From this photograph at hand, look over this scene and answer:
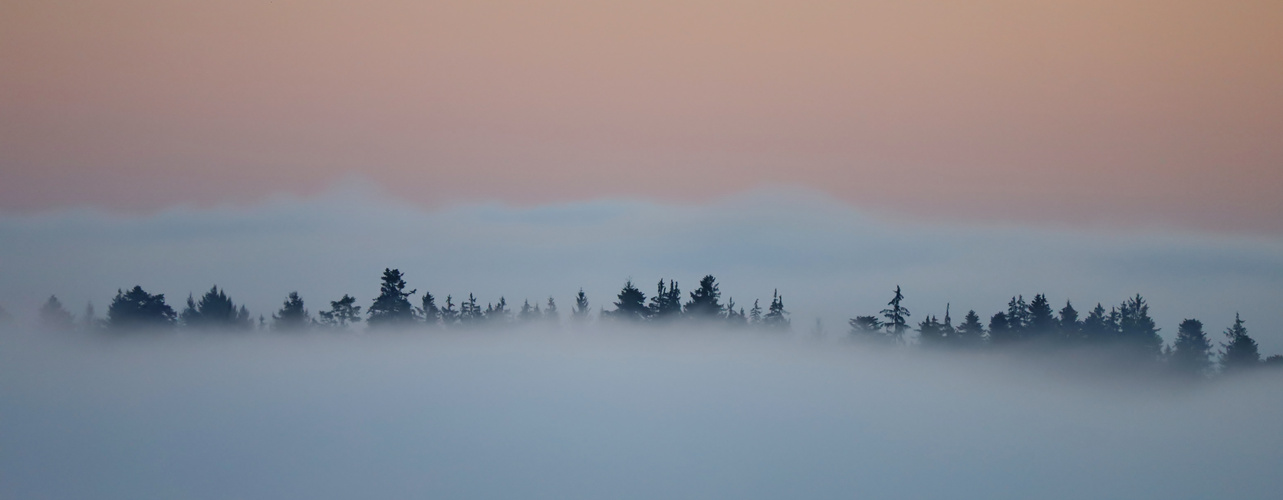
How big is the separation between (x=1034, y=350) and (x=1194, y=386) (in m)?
12.9

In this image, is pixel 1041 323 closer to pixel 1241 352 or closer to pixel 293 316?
pixel 1241 352

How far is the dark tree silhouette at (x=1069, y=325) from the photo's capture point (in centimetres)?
9894

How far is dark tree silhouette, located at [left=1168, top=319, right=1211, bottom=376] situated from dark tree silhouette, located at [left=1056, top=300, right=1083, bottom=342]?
7765mm

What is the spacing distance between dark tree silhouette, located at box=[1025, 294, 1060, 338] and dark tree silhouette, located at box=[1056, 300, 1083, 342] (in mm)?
527

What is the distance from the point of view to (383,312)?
94.4 meters

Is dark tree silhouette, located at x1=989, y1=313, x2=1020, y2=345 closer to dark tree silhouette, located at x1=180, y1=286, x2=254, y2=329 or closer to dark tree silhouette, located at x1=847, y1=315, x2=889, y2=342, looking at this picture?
dark tree silhouette, located at x1=847, y1=315, x2=889, y2=342

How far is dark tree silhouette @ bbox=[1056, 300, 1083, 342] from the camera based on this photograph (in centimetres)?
9894

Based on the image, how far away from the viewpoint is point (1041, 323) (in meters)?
99.2

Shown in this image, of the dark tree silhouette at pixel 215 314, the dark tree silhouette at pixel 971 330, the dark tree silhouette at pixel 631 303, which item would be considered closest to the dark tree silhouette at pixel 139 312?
the dark tree silhouette at pixel 215 314

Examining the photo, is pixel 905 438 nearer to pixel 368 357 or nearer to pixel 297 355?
pixel 368 357

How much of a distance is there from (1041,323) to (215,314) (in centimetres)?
7489

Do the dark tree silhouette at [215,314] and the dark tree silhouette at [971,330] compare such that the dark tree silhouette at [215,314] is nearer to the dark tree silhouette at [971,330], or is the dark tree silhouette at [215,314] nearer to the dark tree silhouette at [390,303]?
the dark tree silhouette at [390,303]

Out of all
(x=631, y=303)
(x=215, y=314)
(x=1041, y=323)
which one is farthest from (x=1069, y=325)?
(x=215, y=314)

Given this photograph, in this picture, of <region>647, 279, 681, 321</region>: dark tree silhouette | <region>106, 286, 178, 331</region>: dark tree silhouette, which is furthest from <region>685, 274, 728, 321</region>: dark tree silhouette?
<region>106, 286, 178, 331</region>: dark tree silhouette
